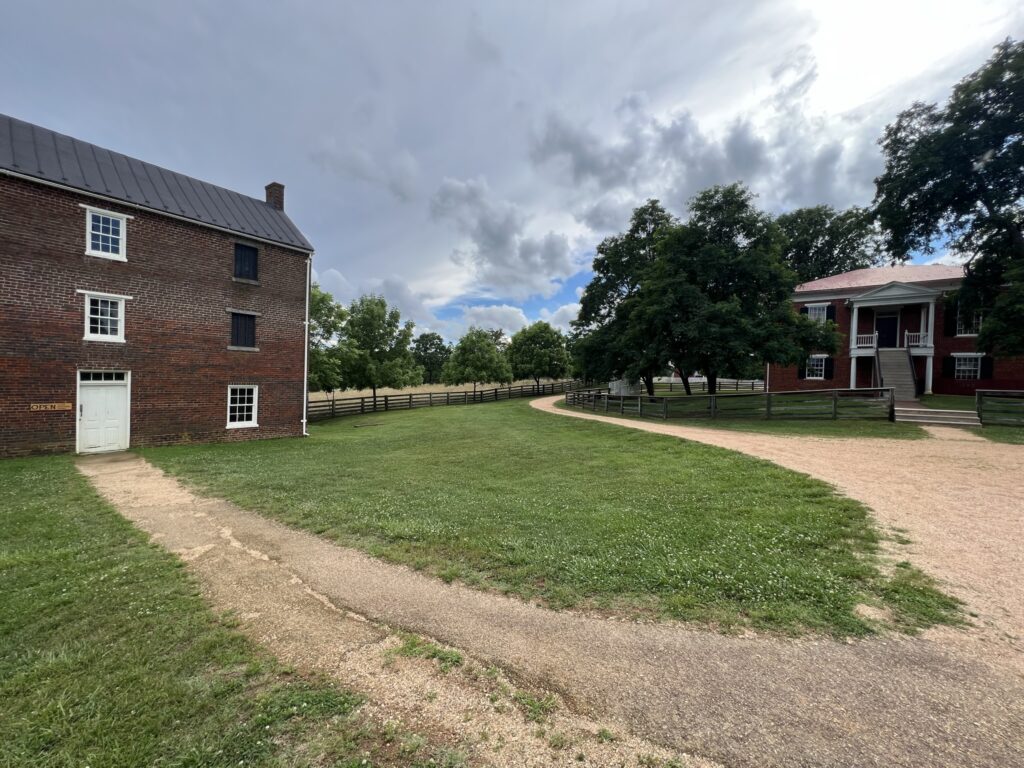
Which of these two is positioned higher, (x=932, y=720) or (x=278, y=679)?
(x=932, y=720)

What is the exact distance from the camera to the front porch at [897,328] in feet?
81.0

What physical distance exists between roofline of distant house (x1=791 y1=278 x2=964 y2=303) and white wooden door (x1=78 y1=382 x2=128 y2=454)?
3419 cm

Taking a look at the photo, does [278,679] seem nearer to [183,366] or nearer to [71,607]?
[71,607]

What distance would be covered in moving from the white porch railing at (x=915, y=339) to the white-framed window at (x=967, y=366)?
1.91 metres

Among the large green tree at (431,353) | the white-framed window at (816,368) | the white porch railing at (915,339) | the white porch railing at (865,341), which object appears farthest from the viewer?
the large green tree at (431,353)

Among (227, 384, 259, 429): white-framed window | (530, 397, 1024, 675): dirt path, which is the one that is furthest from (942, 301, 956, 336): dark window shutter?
(227, 384, 259, 429): white-framed window

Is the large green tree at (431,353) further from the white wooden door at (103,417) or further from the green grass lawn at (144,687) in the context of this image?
the green grass lawn at (144,687)

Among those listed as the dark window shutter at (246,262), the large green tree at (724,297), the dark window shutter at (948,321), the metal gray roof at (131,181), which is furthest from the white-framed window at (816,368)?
the dark window shutter at (246,262)

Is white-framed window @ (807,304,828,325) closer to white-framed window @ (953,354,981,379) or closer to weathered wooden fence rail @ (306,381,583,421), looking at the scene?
white-framed window @ (953,354,981,379)

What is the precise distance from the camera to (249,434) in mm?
16672

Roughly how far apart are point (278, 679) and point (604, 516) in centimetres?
438

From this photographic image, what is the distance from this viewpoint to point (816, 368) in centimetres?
2902

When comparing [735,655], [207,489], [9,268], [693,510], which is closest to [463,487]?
[693,510]

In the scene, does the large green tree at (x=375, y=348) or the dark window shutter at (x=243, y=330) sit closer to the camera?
the dark window shutter at (x=243, y=330)
